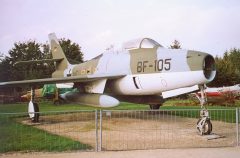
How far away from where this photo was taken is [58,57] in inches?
530

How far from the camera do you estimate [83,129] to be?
773cm

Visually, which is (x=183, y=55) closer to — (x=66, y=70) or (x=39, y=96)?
(x=66, y=70)

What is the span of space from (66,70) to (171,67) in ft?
19.4

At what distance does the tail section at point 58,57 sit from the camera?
13141 mm

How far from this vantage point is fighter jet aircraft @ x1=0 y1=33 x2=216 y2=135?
7.21m

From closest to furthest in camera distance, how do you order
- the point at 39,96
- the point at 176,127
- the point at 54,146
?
the point at 54,146 < the point at 176,127 < the point at 39,96

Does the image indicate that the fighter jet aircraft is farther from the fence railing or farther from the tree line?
the tree line

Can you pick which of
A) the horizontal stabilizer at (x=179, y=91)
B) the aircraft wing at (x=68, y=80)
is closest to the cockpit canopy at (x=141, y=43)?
the aircraft wing at (x=68, y=80)

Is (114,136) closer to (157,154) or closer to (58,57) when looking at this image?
(157,154)

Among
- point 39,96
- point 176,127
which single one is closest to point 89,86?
point 176,127

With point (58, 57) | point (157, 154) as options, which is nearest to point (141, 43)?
point (157, 154)

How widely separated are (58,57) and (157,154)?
30.8ft

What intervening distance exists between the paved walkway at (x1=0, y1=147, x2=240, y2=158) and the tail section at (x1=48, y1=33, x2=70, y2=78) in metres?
8.30

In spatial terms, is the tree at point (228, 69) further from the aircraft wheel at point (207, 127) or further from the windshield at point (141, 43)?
the aircraft wheel at point (207, 127)
